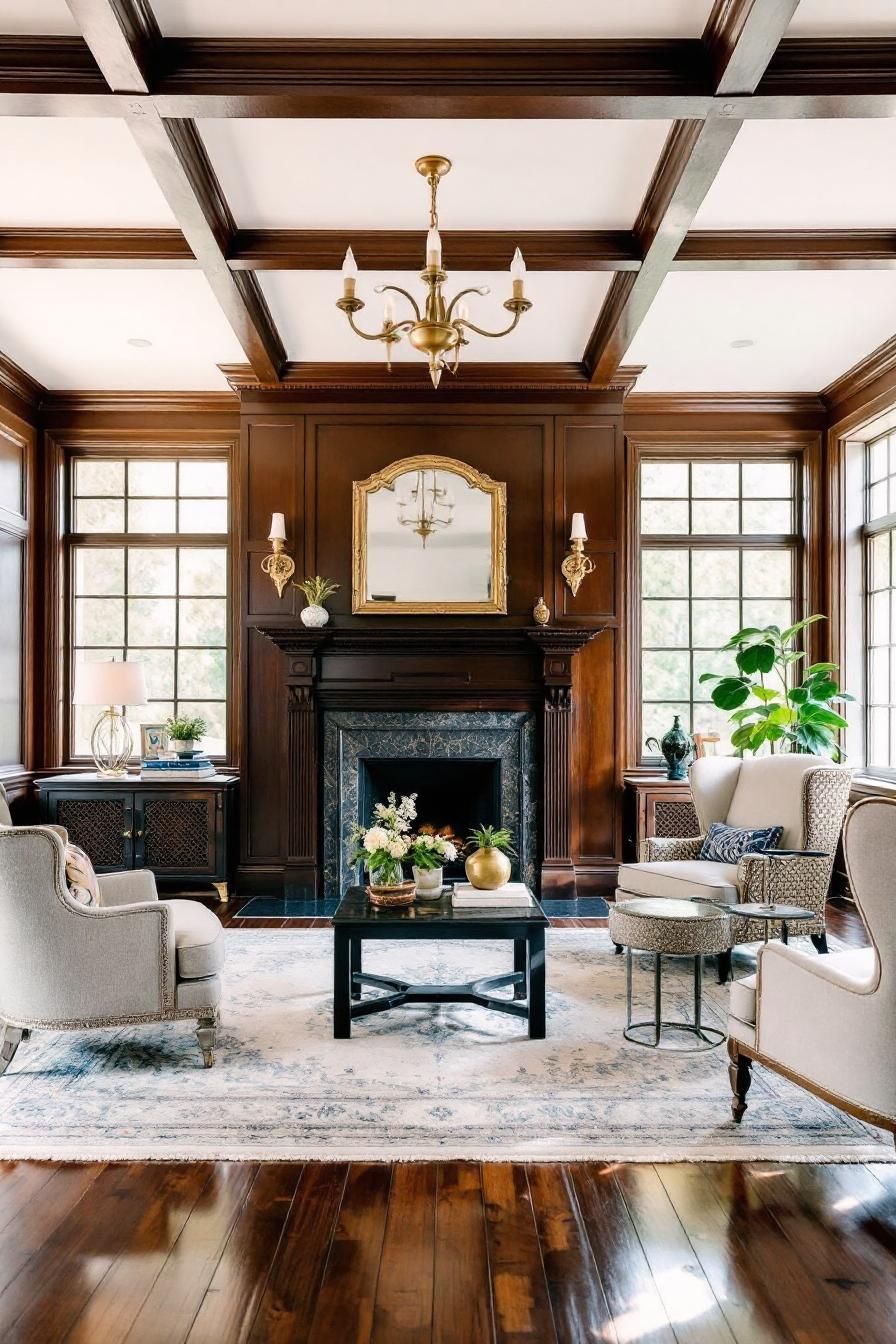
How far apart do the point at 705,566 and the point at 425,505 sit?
1966 millimetres

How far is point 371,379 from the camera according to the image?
582 centimetres

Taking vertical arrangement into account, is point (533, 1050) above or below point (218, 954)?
below

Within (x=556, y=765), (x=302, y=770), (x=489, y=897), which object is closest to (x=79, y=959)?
(x=489, y=897)

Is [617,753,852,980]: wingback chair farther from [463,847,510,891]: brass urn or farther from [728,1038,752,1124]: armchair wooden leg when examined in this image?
[728,1038,752,1124]: armchair wooden leg

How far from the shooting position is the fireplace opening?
19.4ft

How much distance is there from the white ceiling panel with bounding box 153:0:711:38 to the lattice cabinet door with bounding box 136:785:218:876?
13.0ft

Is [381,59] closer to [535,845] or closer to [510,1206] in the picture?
[510,1206]

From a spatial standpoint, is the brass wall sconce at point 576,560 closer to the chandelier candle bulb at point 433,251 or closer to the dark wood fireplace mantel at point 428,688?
the dark wood fireplace mantel at point 428,688

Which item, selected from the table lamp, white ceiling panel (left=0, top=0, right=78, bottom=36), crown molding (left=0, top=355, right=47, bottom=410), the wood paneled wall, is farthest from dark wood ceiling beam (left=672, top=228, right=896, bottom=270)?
crown molding (left=0, top=355, right=47, bottom=410)

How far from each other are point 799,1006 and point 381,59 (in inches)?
121

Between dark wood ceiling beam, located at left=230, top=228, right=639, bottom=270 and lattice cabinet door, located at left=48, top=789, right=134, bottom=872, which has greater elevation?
dark wood ceiling beam, located at left=230, top=228, right=639, bottom=270

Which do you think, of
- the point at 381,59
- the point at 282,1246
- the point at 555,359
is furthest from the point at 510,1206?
the point at 555,359

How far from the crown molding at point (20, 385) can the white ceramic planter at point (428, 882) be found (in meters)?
4.03

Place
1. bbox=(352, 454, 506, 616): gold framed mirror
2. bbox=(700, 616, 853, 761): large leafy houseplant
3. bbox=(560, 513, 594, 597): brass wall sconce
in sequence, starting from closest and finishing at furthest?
bbox=(700, 616, 853, 761): large leafy houseplant
bbox=(560, 513, 594, 597): brass wall sconce
bbox=(352, 454, 506, 616): gold framed mirror
